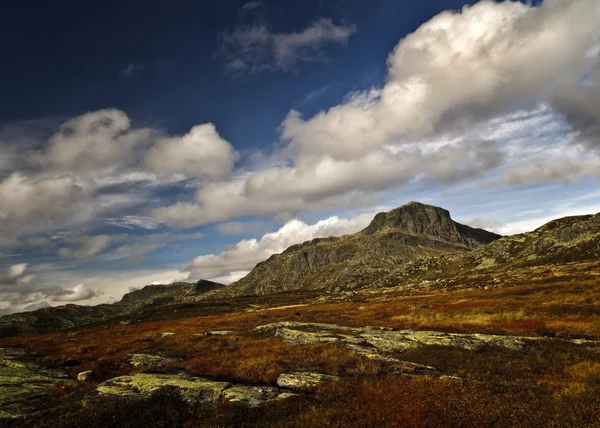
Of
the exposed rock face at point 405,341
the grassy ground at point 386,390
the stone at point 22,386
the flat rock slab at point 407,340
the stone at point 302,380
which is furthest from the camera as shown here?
the flat rock slab at point 407,340

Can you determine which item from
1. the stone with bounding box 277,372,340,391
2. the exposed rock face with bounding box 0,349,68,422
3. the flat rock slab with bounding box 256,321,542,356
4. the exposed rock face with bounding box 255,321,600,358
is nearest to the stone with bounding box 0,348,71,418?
the exposed rock face with bounding box 0,349,68,422

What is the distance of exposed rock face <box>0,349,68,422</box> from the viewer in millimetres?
15133

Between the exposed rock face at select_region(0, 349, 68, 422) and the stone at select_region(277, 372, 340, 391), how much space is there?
11776mm

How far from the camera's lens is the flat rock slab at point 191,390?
48.8ft

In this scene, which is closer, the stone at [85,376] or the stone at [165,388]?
the stone at [165,388]

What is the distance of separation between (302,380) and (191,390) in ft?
18.3

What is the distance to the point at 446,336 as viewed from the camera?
95.4 feet

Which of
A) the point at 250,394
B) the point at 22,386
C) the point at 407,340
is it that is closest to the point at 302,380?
the point at 250,394

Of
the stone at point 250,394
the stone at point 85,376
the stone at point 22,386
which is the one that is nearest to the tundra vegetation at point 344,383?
the stone at point 250,394

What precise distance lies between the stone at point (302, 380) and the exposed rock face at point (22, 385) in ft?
38.6

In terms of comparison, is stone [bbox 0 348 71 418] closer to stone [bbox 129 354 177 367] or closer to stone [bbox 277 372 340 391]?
stone [bbox 129 354 177 367]

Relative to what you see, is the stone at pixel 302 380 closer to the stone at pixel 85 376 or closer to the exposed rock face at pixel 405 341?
the exposed rock face at pixel 405 341

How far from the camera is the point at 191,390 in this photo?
15.9 meters

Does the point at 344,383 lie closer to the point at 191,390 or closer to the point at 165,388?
the point at 191,390
